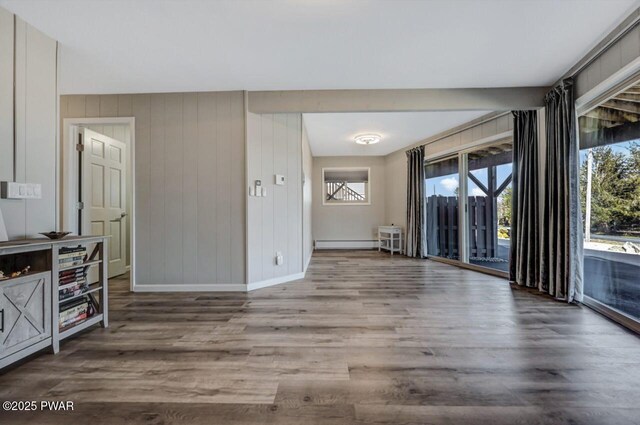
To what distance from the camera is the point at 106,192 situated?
3.86 m

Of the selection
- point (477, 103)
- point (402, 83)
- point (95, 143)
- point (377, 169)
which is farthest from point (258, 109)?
point (377, 169)

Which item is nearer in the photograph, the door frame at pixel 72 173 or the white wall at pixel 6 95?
the white wall at pixel 6 95

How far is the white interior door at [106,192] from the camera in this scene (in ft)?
11.4

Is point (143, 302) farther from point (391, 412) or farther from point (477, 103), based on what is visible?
point (477, 103)

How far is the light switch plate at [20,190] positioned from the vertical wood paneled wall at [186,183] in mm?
1252

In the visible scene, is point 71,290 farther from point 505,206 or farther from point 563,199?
point 505,206

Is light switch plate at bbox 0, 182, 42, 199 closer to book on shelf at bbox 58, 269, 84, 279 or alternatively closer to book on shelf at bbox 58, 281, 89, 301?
book on shelf at bbox 58, 269, 84, 279

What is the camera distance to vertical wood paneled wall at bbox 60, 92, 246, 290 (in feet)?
10.8

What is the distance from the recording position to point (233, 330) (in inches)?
87.4

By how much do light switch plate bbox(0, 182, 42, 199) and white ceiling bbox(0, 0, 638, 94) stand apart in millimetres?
1259

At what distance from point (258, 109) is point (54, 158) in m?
1.97

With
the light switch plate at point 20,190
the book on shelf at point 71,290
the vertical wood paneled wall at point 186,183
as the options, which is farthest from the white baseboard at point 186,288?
the light switch plate at point 20,190

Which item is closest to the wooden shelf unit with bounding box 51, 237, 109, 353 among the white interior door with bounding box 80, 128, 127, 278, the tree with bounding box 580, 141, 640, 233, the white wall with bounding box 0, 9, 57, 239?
the white wall with bounding box 0, 9, 57, 239

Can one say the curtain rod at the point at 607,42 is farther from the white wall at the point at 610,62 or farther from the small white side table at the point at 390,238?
the small white side table at the point at 390,238
